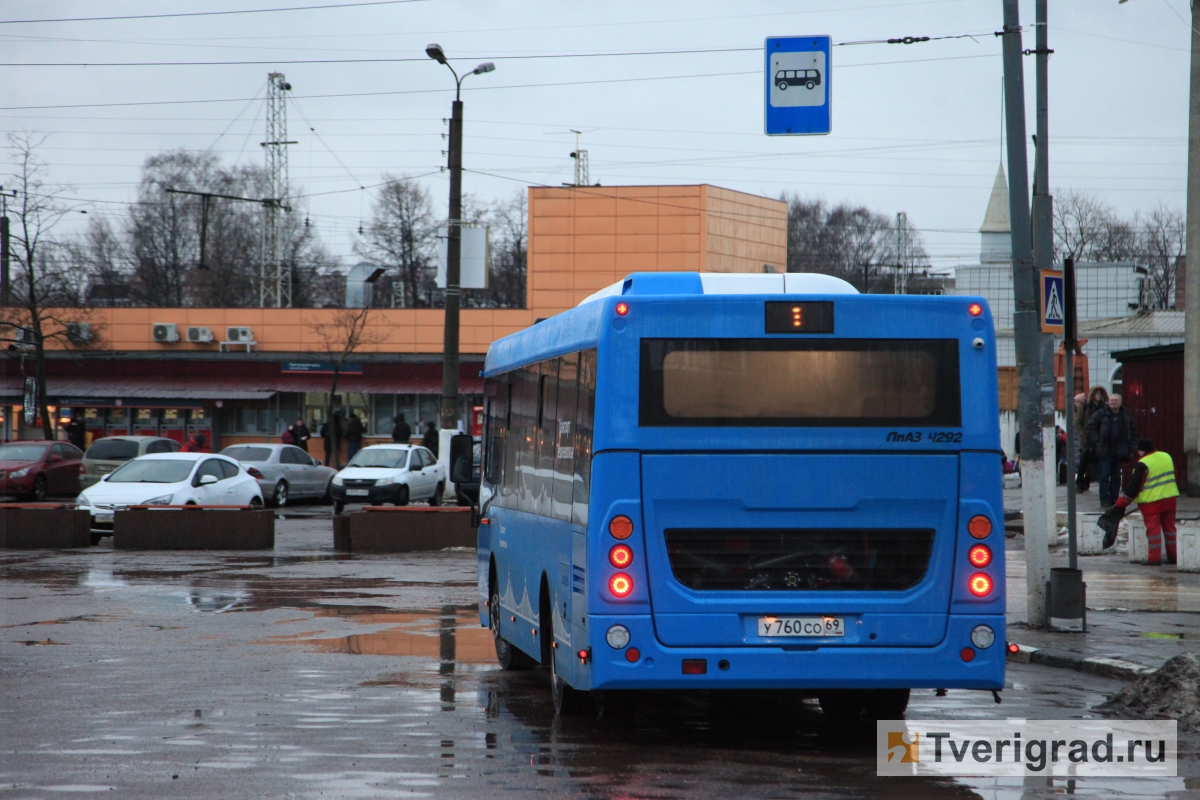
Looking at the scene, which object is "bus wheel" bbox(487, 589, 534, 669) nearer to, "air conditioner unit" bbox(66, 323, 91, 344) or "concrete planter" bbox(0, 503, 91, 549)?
"concrete planter" bbox(0, 503, 91, 549)

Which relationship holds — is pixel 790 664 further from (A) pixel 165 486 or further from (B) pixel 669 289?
(A) pixel 165 486

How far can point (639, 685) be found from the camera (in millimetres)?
7629

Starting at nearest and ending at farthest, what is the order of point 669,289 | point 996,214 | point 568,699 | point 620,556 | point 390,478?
point 620,556
point 669,289
point 568,699
point 390,478
point 996,214

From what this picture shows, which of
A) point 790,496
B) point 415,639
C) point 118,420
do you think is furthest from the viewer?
point 118,420

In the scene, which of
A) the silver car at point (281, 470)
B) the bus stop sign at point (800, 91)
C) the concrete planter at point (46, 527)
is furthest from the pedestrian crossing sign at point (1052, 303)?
the silver car at point (281, 470)

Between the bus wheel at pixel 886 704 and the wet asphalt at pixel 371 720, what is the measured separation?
0.34 m

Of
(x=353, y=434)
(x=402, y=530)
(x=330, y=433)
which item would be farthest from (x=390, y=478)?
(x=330, y=433)

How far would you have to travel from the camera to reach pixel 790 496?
775 cm

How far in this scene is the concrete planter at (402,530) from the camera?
2347 centimetres

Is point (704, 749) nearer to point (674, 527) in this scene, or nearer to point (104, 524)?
point (674, 527)

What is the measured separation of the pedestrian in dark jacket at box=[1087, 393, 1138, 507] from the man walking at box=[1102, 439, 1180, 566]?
3.95 m

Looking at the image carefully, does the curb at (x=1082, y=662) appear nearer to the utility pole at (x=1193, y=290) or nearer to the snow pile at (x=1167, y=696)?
the snow pile at (x=1167, y=696)

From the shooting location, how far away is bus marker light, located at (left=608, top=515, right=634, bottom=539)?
7648 millimetres

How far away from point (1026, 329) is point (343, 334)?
40.3 m
